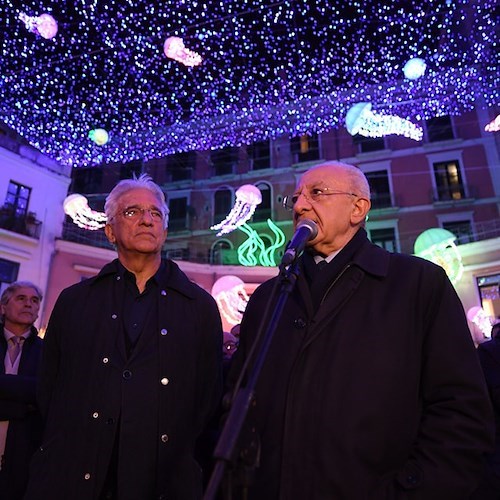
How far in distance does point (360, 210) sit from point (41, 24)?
26.8 ft

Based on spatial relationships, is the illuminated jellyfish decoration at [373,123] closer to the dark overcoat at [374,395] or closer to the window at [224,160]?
the dark overcoat at [374,395]

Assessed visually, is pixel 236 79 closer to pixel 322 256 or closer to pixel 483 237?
pixel 322 256

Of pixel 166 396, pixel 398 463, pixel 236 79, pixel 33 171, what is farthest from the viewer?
pixel 33 171

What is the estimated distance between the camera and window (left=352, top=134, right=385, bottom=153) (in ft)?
72.1

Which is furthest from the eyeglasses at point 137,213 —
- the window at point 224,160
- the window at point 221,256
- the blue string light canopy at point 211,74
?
the window at point 224,160

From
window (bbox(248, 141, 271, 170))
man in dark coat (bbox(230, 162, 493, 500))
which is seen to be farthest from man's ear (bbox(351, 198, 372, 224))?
window (bbox(248, 141, 271, 170))

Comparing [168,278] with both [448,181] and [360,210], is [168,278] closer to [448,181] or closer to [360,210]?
[360,210]

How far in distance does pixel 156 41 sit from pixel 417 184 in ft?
51.4

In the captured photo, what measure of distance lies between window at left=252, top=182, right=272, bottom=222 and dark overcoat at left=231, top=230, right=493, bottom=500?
20.7 metres

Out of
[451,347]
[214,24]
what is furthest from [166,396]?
[214,24]

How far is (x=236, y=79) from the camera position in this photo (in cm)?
1033

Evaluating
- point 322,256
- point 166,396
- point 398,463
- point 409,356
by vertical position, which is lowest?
point 398,463

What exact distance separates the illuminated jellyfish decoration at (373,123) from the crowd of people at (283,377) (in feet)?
31.1

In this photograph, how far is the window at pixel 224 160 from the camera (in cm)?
2416
